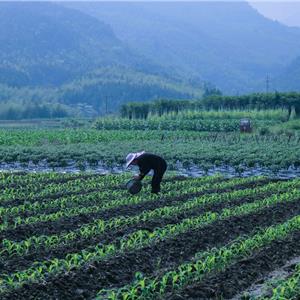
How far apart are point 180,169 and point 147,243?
1523 centimetres

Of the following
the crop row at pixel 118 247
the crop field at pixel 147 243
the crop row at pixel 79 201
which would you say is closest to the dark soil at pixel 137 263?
the crop field at pixel 147 243

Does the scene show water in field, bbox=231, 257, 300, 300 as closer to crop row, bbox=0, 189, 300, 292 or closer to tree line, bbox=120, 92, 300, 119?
crop row, bbox=0, 189, 300, 292

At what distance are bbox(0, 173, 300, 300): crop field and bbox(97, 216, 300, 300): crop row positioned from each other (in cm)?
1

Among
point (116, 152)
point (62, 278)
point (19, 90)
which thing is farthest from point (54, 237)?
point (19, 90)

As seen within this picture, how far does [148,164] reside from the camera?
616 inches

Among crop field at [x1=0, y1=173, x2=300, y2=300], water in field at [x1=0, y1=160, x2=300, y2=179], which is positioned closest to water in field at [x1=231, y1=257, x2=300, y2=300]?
crop field at [x1=0, y1=173, x2=300, y2=300]

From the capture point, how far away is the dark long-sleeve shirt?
15436 mm

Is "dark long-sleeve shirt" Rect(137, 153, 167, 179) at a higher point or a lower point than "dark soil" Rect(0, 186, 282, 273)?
higher

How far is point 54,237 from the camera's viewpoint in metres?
11.2

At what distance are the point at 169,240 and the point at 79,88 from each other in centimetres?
12475

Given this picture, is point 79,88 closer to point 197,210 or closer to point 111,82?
point 111,82

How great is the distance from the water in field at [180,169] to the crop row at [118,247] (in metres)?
9.07

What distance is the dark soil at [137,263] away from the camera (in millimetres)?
8445

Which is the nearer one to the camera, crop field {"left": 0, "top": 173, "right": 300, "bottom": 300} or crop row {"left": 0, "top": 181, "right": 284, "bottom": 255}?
crop field {"left": 0, "top": 173, "right": 300, "bottom": 300}
